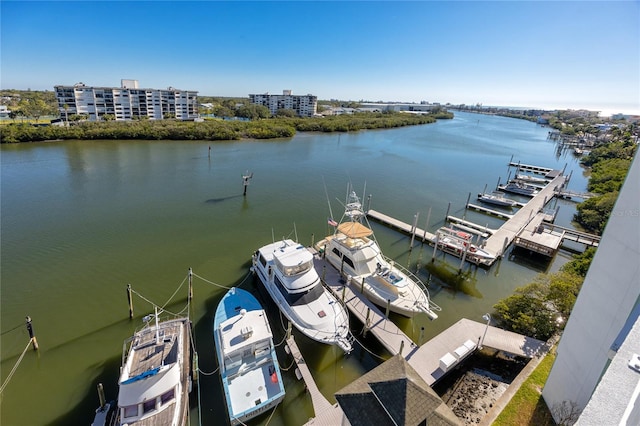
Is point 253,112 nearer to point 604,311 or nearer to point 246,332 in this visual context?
point 246,332

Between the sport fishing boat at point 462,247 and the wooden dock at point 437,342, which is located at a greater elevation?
the sport fishing boat at point 462,247

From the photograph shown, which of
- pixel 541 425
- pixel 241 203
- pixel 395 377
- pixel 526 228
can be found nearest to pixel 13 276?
pixel 241 203

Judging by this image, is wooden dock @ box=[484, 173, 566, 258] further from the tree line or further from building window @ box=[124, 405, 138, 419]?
the tree line

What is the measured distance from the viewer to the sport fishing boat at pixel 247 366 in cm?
941

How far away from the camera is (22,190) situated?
94.4 ft

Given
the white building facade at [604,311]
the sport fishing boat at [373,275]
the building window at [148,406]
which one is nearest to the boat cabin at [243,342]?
the building window at [148,406]

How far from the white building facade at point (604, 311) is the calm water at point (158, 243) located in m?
6.05

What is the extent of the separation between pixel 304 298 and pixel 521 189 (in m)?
39.1

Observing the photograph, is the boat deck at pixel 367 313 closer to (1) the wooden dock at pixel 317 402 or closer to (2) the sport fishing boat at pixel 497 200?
(1) the wooden dock at pixel 317 402

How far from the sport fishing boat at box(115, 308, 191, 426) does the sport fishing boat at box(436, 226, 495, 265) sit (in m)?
18.0

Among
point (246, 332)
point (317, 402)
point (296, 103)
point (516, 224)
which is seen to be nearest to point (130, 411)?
point (246, 332)

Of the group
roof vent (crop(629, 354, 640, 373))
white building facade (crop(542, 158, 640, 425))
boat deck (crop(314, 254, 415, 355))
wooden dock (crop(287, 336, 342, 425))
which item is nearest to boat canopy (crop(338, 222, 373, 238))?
boat deck (crop(314, 254, 415, 355))

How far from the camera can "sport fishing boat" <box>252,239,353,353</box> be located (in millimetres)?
11844

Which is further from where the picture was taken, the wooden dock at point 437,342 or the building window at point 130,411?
the wooden dock at point 437,342
